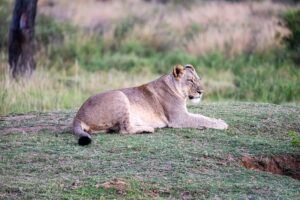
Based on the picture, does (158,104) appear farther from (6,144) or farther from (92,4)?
(92,4)

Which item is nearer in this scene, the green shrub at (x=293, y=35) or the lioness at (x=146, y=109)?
the lioness at (x=146, y=109)

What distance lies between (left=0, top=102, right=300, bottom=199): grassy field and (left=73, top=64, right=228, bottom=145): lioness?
191 millimetres

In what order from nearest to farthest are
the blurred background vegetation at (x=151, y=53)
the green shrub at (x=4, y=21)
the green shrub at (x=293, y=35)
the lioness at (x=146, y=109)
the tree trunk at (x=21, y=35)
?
the lioness at (x=146, y=109)
the blurred background vegetation at (x=151, y=53)
the tree trunk at (x=21, y=35)
the green shrub at (x=293, y=35)
the green shrub at (x=4, y=21)

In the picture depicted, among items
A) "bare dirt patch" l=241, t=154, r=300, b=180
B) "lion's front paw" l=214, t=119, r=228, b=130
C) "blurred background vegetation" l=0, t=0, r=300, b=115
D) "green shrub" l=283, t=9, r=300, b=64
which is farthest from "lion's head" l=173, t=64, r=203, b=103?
"green shrub" l=283, t=9, r=300, b=64


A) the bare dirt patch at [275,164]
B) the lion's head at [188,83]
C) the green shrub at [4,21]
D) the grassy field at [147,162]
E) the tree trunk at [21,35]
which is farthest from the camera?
the green shrub at [4,21]

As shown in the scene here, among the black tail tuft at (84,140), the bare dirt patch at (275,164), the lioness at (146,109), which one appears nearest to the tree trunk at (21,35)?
the lioness at (146,109)

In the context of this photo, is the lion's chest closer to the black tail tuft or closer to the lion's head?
the lion's head

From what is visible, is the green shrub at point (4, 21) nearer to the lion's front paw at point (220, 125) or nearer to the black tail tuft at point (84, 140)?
the lion's front paw at point (220, 125)

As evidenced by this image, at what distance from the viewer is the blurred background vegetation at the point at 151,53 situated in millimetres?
13172

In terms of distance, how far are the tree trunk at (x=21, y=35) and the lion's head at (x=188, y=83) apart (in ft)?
17.8

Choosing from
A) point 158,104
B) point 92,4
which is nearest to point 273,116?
point 158,104

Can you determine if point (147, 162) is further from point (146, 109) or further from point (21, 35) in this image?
point (21, 35)

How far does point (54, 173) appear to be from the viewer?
22.0 ft

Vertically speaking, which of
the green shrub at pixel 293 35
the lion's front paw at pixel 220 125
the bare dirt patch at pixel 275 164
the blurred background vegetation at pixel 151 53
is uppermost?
the green shrub at pixel 293 35
